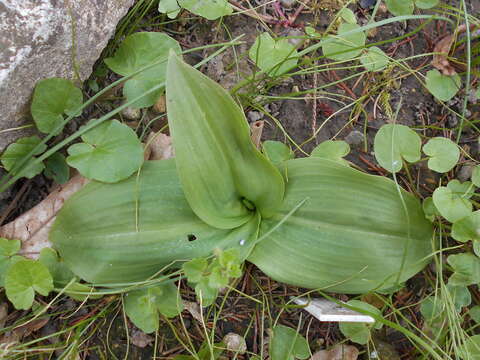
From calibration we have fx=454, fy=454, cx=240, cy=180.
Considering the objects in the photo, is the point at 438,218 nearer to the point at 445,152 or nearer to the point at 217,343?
the point at 445,152

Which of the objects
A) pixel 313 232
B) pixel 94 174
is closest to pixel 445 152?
pixel 313 232

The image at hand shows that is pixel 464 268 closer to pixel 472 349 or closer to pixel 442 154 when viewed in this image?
pixel 472 349

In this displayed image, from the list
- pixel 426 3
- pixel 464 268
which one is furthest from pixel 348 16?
pixel 464 268

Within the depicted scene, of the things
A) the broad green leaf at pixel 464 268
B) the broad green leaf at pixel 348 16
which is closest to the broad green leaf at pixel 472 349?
the broad green leaf at pixel 464 268

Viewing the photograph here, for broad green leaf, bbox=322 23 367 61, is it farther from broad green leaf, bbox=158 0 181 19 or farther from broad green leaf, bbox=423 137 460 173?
broad green leaf, bbox=158 0 181 19

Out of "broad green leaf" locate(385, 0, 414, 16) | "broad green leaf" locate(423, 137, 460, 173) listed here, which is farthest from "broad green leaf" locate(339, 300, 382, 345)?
"broad green leaf" locate(385, 0, 414, 16)

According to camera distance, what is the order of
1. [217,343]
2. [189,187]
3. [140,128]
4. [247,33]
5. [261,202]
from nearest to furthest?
[189,187] < [261,202] < [217,343] < [140,128] < [247,33]

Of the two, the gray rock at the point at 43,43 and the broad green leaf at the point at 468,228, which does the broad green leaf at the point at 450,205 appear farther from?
the gray rock at the point at 43,43
